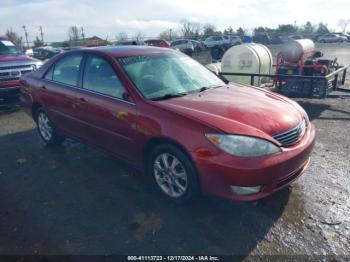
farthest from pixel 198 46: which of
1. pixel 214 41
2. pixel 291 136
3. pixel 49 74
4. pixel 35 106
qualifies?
pixel 291 136

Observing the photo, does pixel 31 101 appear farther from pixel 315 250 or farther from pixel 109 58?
pixel 315 250

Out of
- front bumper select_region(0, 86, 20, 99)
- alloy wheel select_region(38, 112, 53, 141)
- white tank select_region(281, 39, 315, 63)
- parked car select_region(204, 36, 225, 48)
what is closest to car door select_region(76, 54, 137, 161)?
alloy wheel select_region(38, 112, 53, 141)

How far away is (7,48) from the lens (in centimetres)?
992

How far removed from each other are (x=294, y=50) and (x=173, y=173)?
727 cm

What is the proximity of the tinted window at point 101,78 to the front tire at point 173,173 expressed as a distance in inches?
35.0

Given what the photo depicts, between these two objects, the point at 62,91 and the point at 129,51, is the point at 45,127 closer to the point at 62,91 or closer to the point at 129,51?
the point at 62,91

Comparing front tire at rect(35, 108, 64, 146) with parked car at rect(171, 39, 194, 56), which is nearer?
front tire at rect(35, 108, 64, 146)

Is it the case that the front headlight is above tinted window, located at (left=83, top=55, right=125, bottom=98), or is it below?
below

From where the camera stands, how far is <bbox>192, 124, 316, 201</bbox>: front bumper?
2879mm

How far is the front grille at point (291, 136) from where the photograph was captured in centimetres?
311

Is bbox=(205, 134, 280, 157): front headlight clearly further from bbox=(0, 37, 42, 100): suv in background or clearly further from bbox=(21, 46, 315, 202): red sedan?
bbox=(0, 37, 42, 100): suv in background

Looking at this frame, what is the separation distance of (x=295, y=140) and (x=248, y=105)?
0.62 metres

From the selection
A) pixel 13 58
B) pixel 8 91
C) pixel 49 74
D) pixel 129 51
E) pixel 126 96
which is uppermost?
pixel 129 51

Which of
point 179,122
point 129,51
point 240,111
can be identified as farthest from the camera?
point 129,51
